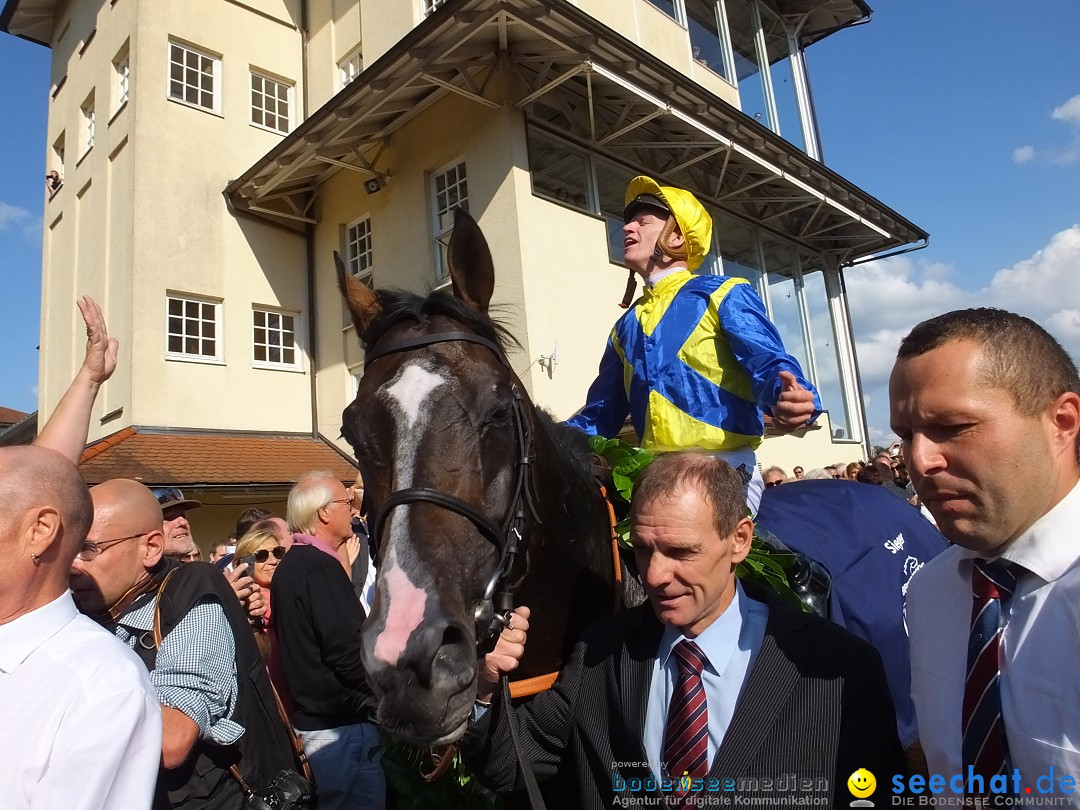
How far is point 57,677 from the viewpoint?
166cm

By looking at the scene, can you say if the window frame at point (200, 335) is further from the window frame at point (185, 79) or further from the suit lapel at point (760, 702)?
the suit lapel at point (760, 702)

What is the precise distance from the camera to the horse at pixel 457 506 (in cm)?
164

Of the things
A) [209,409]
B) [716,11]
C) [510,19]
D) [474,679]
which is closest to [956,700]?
[474,679]

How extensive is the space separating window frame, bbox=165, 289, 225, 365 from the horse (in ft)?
36.5

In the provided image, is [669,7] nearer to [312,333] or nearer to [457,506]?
[312,333]

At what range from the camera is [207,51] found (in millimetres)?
13438

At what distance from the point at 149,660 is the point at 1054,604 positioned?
278cm

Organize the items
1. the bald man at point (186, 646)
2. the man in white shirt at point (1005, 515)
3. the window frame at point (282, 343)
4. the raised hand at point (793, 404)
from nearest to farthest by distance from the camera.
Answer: the man in white shirt at point (1005, 515)
the raised hand at point (793, 404)
the bald man at point (186, 646)
the window frame at point (282, 343)

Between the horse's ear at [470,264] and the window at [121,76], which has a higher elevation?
the window at [121,76]

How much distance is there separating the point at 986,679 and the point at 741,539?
67cm

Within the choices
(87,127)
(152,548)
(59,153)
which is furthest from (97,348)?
(59,153)

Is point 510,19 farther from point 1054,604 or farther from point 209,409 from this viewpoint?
point 1054,604

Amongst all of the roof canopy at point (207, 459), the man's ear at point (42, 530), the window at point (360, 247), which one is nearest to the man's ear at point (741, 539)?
the man's ear at point (42, 530)

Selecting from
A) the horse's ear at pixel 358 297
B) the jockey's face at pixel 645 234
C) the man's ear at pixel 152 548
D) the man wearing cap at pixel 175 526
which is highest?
the jockey's face at pixel 645 234
